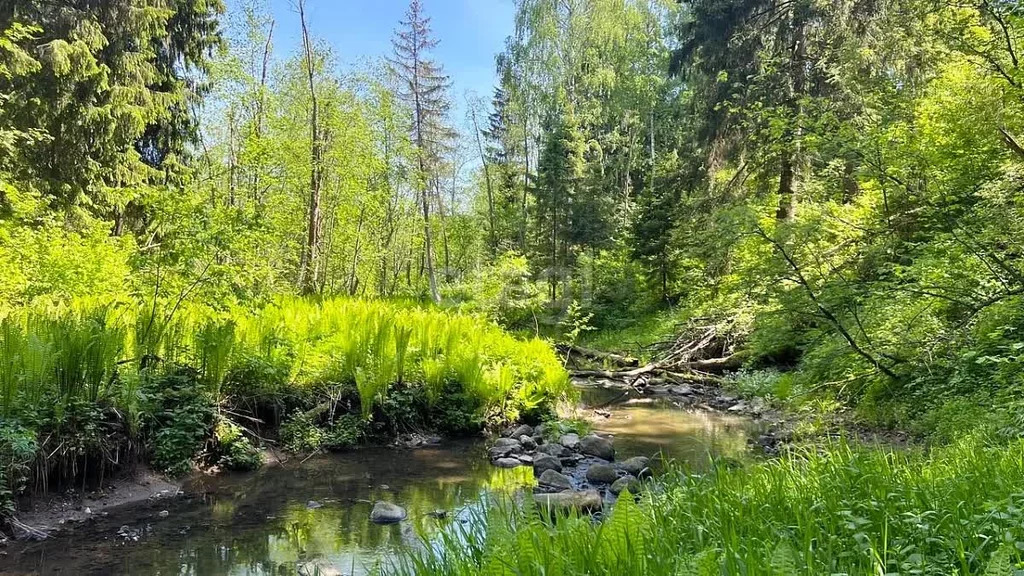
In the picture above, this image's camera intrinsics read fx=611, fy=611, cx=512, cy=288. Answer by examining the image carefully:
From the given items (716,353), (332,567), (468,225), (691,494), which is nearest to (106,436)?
(332,567)

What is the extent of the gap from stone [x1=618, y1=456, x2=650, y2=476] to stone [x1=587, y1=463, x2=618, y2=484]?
0.23 meters

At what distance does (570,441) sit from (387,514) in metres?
3.40

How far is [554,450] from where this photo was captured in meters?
7.74

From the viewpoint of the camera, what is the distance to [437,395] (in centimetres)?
860

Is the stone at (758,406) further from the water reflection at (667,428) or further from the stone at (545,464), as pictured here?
the stone at (545,464)

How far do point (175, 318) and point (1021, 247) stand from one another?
8067mm

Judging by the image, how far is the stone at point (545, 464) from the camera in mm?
6938

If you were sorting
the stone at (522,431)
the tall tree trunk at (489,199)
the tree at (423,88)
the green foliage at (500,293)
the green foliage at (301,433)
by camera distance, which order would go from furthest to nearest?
1. the tall tree trunk at (489,199)
2. the tree at (423,88)
3. the green foliage at (500,293)
4. the stone at (522,431)
5. the green foliage at (301,433)

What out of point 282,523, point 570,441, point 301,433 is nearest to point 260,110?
point 301,433

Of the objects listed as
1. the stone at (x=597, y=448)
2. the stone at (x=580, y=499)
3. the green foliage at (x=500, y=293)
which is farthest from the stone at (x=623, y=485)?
the green foliage at (x=500, y=293)

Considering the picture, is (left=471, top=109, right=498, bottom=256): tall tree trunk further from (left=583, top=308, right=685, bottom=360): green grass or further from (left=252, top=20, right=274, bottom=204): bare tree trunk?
(left=252, top=20, right=274, bottom=204): bare tree trunk

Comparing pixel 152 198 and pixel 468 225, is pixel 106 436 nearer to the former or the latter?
pixel 152 198

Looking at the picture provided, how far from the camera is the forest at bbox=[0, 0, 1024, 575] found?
2758 mm

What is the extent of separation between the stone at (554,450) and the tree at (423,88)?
12.2 meters
